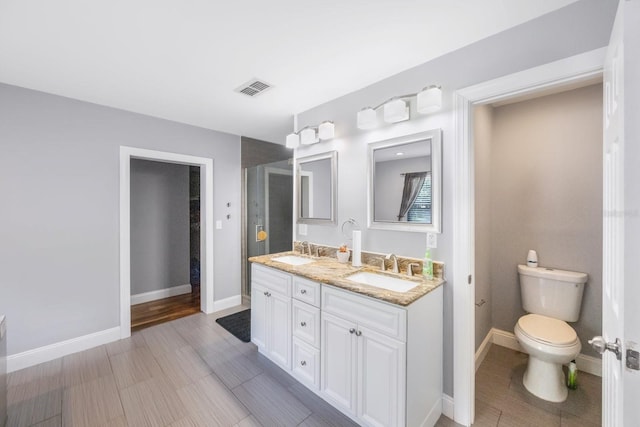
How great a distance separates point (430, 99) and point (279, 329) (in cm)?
206

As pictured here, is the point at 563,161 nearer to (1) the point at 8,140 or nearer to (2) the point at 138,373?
(2) the point at 138,373

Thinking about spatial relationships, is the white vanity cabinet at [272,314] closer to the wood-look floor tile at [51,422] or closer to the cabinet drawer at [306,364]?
the cabinet drawer at [306,364]

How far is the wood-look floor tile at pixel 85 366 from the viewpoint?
6.90 feet

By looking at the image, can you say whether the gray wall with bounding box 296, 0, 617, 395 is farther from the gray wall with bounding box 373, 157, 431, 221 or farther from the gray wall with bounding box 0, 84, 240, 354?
the gray wall with bounding box 0, 84, 240, 354

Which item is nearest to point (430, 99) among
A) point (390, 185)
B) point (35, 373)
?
point (390, 185)

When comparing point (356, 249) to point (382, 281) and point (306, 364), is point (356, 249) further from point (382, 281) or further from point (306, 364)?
point (306, 364)

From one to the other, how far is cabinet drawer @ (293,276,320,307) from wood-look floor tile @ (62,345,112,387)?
1.74m

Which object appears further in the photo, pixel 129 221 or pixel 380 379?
pixel 129 221

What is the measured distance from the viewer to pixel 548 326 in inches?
79.8

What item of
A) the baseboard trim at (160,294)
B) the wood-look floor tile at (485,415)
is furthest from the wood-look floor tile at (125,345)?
the wood-look floor tile at (485,415)

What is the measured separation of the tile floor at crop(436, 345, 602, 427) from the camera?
5.49ft

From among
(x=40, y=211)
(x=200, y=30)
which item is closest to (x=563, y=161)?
(x=200, y=30)

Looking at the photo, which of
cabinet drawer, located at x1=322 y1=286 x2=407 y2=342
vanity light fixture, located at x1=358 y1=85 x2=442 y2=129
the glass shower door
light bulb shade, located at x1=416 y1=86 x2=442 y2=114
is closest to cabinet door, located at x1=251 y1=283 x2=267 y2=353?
cabinet drawer, located at x1=322 y1=286 x2=407 y2=342

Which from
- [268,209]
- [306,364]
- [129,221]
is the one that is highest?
[268,209]
